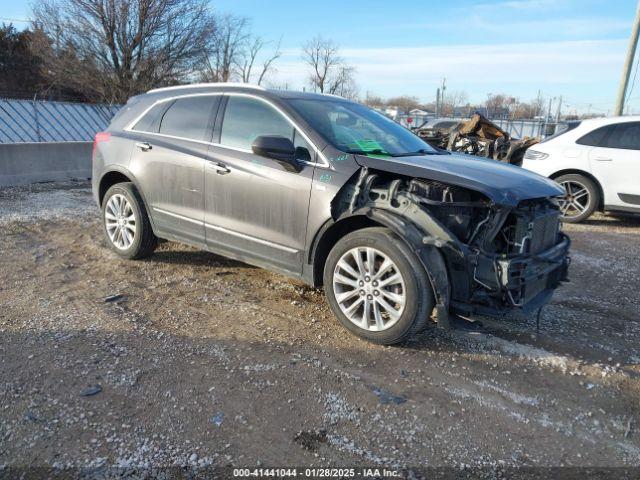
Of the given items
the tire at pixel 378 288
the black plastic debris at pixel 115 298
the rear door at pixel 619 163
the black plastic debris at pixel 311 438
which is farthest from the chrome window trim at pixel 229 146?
the rear door at pixel 619 163

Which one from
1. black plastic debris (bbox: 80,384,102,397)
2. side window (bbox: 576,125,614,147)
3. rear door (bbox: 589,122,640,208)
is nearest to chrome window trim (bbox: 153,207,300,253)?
black plastic debris (bbox: 80,384,102,397)

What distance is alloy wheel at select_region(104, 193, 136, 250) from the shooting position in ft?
17.3

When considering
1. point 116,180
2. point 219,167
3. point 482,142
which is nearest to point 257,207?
point 219,167

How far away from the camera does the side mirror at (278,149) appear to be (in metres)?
3.81

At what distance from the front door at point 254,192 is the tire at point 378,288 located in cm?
40

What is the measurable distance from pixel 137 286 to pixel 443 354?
9.34ft

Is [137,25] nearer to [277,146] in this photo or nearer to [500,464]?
[277,146]

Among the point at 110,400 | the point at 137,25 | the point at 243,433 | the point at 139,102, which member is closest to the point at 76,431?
the point at 110,400

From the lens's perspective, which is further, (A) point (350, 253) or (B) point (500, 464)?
(A) point (350, 253)

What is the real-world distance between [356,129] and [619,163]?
17.8ft

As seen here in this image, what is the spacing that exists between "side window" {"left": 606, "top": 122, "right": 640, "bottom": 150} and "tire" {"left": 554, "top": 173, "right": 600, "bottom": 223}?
680 millimetres

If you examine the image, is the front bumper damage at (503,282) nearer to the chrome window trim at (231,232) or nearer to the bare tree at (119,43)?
the chrome window trim at (231,232)

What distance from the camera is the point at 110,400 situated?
9.50 ft

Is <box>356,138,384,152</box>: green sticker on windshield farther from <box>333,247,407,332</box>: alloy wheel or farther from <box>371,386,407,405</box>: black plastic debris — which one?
<box>371,386,407,405</box>: black plastic debris
